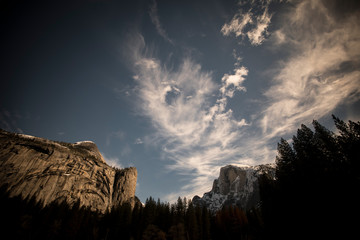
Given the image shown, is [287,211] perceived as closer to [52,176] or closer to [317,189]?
[317,189]

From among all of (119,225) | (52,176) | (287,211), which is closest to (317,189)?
(287,211)

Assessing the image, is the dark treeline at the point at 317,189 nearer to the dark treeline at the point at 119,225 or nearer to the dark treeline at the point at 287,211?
the dark treeline at the point at 287,211

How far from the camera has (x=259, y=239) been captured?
44.3 metres

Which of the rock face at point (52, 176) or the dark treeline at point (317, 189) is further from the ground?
the rock face at point (52, 176)

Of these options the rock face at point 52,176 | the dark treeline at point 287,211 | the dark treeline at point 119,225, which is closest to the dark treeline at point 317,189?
the dark treeline at point 287,211

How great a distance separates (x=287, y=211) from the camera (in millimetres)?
34438

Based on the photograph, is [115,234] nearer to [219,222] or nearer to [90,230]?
[90,230]

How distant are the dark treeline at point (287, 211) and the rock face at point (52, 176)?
695cm

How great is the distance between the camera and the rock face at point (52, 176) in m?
63.6

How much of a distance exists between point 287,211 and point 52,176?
97.1m

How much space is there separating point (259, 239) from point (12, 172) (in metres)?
99.6

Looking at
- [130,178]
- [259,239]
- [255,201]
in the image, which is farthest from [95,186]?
[255,201]

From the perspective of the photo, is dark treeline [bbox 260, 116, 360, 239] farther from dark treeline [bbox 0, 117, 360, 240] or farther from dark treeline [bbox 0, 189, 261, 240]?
dark treeline [bbox 0, 189, 261, 240]

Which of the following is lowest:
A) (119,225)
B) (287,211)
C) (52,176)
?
(287,211)
